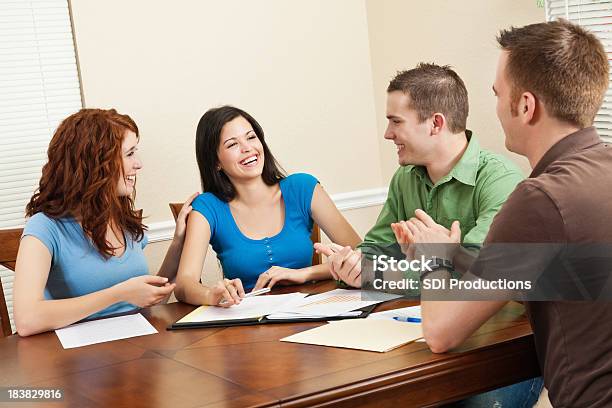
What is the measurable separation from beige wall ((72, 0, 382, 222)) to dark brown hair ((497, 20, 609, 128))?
2.00 metres

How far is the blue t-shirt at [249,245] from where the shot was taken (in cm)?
279

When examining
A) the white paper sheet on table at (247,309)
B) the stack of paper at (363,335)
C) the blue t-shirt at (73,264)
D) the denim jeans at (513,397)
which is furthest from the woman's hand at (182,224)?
the denim jeans at (513,397)

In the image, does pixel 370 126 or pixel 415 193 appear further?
pixel 370 126

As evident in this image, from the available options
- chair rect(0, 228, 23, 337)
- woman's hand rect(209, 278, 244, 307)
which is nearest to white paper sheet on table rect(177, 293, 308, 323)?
woman's hand rect(209, 278, 244, 307)

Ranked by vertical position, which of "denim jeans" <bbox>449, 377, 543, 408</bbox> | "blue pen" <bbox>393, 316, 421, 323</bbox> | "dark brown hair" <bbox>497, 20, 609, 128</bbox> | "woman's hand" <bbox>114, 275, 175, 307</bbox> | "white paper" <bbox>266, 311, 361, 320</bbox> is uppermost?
"dark brown hair" <bbox>497, 20, 609, 128</bbox>

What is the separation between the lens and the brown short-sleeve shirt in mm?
1437

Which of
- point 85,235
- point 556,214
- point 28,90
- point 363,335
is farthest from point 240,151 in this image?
point 556,214

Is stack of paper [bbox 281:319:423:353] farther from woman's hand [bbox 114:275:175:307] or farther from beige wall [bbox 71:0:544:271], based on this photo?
beige wall [bbox 71:0:544:271]

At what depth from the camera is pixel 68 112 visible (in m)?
3.28

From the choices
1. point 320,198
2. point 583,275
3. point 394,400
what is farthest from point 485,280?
point 320,198

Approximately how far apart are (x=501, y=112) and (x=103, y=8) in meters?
2.05

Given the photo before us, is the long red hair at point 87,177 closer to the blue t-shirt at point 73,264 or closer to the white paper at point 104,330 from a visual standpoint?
the blue t-shirt at point 73,264

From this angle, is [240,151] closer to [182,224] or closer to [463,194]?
[182,224]

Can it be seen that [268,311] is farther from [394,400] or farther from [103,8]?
[103,8]
